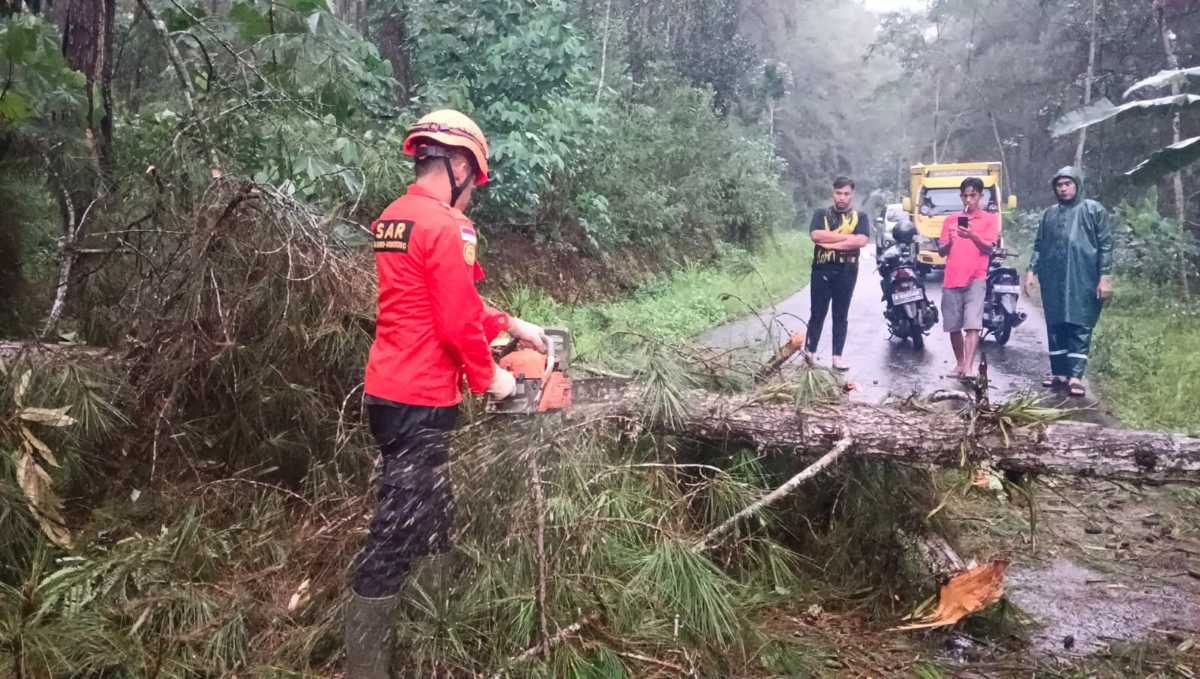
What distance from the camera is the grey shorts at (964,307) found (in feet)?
20.8

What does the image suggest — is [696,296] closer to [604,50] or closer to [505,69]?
[505,69]

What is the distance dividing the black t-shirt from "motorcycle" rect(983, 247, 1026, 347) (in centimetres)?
178

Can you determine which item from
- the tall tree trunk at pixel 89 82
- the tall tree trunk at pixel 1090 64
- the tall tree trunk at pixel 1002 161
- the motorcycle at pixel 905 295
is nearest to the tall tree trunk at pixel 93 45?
the tall tree trunk at pixel 89 82

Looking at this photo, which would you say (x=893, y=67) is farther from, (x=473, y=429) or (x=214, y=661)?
(x=214, y=661)

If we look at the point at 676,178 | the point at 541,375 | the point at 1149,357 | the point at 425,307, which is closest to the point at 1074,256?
the point at 1149,357

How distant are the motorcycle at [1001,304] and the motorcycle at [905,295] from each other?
0.50m

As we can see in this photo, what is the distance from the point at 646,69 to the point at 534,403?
397 inches

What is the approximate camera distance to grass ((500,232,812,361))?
22.8ft

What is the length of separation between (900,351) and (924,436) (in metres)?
4.47

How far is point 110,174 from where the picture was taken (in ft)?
14.5

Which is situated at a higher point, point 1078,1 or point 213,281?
point 1078,1

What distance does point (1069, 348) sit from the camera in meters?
6.14

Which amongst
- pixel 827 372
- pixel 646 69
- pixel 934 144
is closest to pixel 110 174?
pixel 827 372

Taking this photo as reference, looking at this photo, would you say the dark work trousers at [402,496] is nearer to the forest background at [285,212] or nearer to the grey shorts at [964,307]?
the forest background at [285,212]
